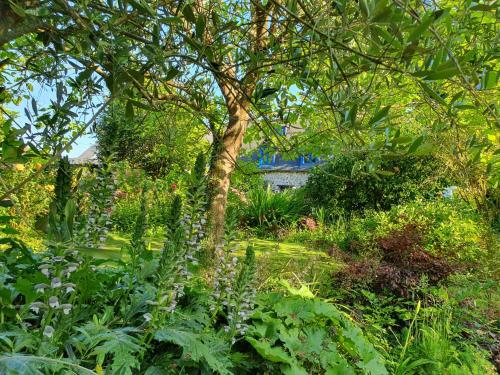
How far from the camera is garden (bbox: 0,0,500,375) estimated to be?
118 cm

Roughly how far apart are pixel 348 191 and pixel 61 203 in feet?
33.9

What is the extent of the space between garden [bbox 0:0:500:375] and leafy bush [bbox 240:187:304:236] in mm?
6806

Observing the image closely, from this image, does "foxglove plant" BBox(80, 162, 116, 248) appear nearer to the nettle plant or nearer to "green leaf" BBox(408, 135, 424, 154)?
the nettle plant

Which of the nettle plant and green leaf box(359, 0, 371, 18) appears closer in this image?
green leaf box(359, 0, 371, 18)

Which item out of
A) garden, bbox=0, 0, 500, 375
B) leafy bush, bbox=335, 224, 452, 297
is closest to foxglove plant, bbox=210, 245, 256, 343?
garden, bbox=0, 0, 500, 375

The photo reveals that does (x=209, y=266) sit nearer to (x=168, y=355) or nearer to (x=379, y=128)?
(x=168, y=355)

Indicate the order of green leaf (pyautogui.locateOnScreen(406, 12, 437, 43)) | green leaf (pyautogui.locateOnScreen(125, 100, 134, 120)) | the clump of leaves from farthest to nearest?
1. the clump of leaves
2. green leaf (pyautogui.locateOnScreen(125, 100, 134, 120))
3. green leaf (pyautogui.locateOnScreen(406, 12, 437, 43))

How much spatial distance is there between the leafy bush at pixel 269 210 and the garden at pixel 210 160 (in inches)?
268

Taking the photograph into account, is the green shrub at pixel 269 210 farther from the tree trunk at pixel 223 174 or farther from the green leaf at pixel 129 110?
the green leaf at pixel 129 110

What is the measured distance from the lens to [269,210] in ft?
39.3

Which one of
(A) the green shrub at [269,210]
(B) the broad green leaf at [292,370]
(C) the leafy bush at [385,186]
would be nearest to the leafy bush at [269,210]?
(A) the green shrub at [269,210]

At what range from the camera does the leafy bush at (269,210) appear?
11.7 m

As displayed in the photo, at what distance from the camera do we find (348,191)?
36.3ft

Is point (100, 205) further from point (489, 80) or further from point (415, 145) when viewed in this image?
point (489, 80)
